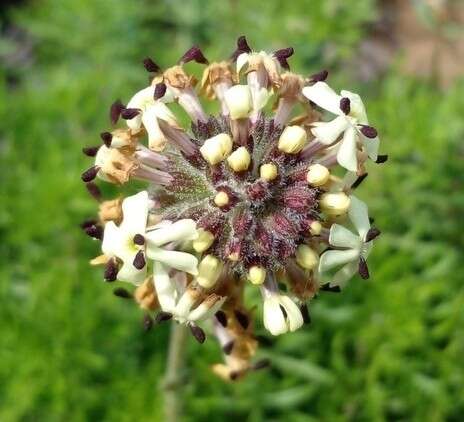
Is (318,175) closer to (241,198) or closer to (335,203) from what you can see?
(335,203)

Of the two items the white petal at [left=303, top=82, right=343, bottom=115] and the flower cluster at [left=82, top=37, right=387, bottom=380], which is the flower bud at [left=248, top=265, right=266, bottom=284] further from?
the white petal at [left=303, top=82, right=343, bottom=115]

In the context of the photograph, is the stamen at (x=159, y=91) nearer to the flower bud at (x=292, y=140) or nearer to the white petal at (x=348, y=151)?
the flower bud at (x=292, y=140)

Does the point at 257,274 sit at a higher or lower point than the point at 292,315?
higher

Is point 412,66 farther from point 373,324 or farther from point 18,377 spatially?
point 18,377

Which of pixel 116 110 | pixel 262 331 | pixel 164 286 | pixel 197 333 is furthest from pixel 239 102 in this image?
pixel 262 331

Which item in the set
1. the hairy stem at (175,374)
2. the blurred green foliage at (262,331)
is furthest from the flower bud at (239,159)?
the blurred green foliage at (262,331)
